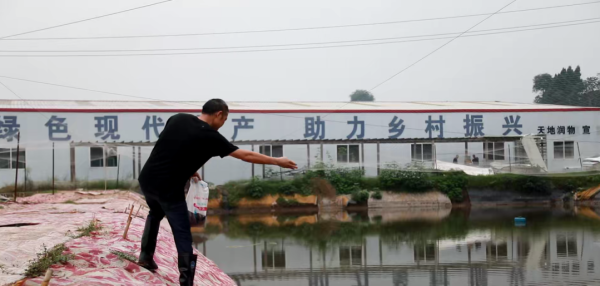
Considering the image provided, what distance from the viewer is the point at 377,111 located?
24.7m

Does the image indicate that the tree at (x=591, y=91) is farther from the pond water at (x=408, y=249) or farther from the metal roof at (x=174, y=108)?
the pond water at (x=408, y=249)

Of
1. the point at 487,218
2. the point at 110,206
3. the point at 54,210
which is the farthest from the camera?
the point at 487,218

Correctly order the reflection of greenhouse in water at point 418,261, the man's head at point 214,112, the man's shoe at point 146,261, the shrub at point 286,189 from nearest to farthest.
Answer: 1. the man's head at point 214,112
2. the man's shoe at point 146,261
3. the reflection of greenhouse in water at point 418,261
4. the shrub at point 286,189

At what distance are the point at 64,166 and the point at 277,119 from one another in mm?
7879

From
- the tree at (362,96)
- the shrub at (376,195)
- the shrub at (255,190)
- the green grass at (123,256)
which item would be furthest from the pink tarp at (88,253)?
the tree at (362,96)

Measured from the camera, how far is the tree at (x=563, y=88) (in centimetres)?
3409

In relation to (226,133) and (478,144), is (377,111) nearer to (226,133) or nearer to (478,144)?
(478,144)

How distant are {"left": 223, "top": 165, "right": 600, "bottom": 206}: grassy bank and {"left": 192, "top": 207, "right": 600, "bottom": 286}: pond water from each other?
109 inches

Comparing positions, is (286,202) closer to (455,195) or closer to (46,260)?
(455,195)

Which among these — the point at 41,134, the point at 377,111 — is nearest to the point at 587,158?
the point at 377,111

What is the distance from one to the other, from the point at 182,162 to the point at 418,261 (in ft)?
19.9

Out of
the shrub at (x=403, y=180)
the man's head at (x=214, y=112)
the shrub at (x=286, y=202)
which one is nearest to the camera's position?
the man's head at (x=214, y=112)

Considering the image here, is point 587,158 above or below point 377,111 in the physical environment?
below

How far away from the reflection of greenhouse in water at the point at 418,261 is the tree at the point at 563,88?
24.0 metres
